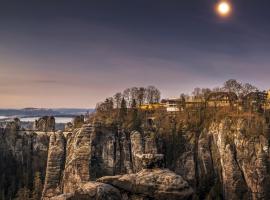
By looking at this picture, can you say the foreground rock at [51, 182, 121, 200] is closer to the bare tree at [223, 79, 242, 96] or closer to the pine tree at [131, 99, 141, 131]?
the pine tree at [131, 99, 141, 131]

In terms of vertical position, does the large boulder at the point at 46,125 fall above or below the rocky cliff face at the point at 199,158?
above

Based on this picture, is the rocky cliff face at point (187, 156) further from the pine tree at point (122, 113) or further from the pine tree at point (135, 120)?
the pine tree at point (122, 113)

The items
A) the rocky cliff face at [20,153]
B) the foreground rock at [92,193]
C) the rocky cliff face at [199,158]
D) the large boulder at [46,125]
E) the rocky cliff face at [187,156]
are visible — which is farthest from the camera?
→ the large boulder at [46,125]

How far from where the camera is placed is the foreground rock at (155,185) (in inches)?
621

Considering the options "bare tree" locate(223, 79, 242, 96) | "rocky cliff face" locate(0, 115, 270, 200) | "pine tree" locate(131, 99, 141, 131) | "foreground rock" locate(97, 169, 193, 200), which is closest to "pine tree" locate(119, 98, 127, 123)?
"pine tree" locate(131, 99, 141, 131)

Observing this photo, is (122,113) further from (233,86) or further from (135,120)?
(233,86)

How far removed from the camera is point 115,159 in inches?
2606

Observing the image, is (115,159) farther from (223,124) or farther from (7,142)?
(7,142)

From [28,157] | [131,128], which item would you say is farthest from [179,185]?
[28,157]

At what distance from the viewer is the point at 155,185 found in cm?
1608

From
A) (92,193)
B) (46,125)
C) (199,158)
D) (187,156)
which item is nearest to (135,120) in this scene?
(187,156)

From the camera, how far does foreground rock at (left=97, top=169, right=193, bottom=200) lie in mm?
15773

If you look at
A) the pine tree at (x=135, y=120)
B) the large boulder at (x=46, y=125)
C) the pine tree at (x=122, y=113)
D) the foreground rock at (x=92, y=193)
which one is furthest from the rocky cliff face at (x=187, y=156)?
the foreground rock at (x=92, y=193)

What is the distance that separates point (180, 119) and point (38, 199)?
94.0 ft
